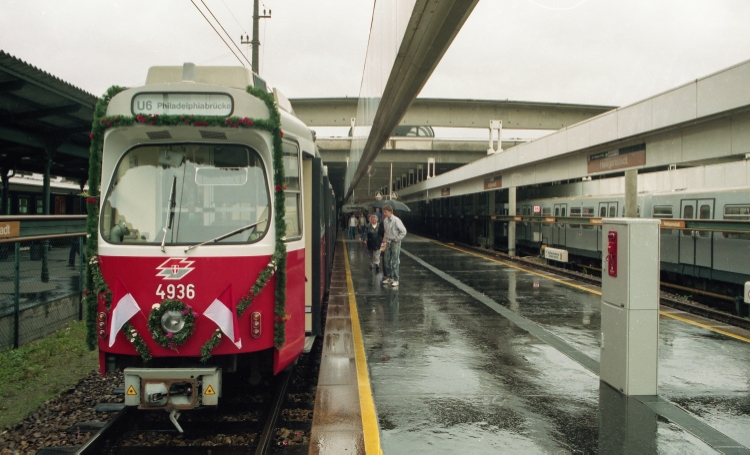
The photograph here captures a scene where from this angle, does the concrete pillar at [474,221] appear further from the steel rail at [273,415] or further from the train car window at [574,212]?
the steel rail at [273,415]

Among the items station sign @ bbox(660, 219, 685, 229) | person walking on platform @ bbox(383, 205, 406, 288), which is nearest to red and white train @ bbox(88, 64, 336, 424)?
person walking on platform @ bbox(383, 205, 406, 288)

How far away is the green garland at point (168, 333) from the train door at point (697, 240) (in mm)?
12607

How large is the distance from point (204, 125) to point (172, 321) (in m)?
1.74

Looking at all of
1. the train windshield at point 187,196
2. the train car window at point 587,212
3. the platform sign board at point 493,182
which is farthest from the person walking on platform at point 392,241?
the platform sign board at point 493,182

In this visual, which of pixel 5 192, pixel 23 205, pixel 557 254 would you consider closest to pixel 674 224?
pixel 557 254

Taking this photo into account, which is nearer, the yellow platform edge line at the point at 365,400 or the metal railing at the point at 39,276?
the yellow platform edge line at the point at 365,400

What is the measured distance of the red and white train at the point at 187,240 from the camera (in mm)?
5062

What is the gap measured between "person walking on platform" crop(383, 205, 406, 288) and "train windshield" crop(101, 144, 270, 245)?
751 cm

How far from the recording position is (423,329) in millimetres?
8750

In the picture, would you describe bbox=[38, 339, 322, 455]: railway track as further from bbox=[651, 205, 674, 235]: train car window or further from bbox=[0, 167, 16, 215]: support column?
bbox=[0, 167, 16, 215]: support column

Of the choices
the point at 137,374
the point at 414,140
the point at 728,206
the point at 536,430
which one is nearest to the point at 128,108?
the point at 137,374

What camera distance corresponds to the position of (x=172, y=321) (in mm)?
5043

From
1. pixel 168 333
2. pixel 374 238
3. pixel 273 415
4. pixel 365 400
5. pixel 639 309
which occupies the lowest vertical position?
pixel 273 415

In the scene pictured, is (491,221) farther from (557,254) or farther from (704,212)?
(704,212)
